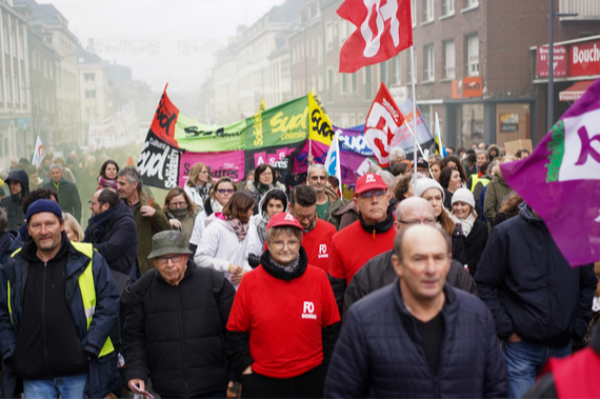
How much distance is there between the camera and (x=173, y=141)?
10.4 m

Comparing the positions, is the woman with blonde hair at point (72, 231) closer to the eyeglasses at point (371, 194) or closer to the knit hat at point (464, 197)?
the eyeglasses at point (371, 194)

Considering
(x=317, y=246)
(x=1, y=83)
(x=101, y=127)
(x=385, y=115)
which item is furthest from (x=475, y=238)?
(x=1, y=83)

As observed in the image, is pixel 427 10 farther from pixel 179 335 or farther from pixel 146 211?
pixel 179 335

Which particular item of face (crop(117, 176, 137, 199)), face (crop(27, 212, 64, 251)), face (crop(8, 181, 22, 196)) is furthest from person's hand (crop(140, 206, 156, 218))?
face (crop(27, 212, 64, 251))

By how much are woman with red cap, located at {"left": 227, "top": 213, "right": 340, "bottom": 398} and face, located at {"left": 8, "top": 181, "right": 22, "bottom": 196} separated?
17.8ft

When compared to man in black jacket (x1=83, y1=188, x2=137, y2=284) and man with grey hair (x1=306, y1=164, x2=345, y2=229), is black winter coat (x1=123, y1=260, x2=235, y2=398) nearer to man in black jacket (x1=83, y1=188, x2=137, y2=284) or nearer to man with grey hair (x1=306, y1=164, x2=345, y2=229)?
man in black jacket (x1=83, y1=188, x2=137, y2=284)

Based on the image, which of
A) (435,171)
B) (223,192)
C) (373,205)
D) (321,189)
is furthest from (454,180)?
(373,205)

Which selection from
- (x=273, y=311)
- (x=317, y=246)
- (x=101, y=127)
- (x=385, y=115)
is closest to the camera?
(x=273, y=311)

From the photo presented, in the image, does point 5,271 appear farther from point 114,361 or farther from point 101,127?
point 101,127

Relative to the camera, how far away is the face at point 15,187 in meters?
8.09

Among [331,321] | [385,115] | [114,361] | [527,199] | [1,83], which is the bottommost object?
[114,361]

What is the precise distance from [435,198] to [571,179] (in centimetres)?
153

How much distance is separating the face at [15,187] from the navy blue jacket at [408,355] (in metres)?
6.64

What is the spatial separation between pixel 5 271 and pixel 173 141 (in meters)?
6.57
